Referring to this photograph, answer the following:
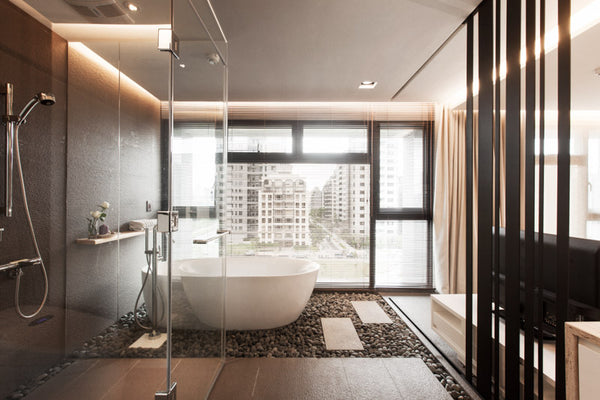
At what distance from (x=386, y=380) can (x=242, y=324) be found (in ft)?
4.22

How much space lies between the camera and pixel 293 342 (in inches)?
95.0

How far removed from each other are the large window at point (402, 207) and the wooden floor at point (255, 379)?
1.62m

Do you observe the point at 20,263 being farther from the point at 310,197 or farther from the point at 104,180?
the point at 310,197

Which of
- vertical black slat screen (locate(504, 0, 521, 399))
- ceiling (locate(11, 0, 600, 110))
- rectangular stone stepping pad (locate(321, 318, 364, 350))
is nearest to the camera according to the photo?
ceiling (locate(11, 0, 600, 110))

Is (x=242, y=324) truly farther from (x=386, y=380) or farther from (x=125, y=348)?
(x=125, y=348)

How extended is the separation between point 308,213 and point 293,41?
6.84 feet

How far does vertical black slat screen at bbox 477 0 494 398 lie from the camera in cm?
170

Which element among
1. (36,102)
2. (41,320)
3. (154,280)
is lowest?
(41,320)

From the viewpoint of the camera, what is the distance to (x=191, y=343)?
1.56 meters

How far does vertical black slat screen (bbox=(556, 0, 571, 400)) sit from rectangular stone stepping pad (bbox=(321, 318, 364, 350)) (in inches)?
56.6

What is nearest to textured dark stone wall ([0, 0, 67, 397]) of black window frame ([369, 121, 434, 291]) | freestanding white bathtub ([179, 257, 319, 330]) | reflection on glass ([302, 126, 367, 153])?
freestanding white bathtub ([179, 257, 319, 330])

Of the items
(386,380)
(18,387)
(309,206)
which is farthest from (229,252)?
(18,387)

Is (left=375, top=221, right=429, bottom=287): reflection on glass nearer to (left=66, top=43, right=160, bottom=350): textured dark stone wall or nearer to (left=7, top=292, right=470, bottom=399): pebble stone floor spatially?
(left=7, top=292, right=470, bottom=399): pebble stone floor

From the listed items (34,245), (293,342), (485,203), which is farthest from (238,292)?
(485,203)
